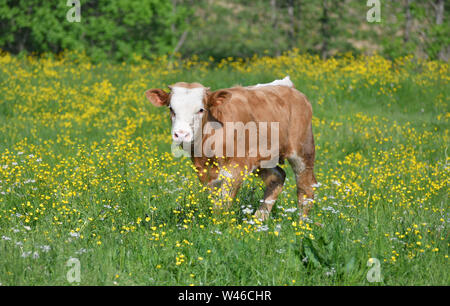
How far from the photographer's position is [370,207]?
18.7ft

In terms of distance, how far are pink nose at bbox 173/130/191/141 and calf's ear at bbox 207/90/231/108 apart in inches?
22.7

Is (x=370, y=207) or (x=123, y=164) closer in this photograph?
(x=370, y=207)

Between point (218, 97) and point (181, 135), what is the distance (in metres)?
0.70

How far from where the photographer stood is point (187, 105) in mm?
5219

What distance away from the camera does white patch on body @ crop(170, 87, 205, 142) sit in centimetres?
505

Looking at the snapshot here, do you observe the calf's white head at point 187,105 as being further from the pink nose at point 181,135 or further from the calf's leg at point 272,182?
the calf's leg at point 272,182
